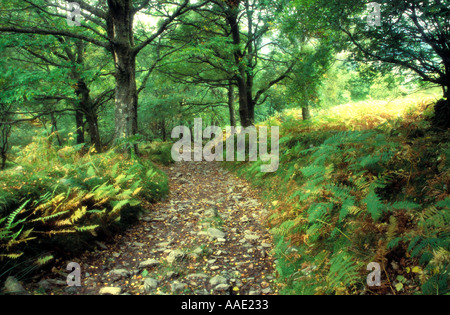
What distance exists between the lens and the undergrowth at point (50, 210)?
3318 mm

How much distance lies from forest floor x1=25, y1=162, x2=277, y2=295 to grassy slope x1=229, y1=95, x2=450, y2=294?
0.53m

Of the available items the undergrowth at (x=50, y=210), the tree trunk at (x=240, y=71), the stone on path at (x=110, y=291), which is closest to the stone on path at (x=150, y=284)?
the stone on path at (x=110, y=291)

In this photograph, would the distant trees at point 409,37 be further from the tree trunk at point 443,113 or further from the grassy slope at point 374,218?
the grassy slope at point 374,218

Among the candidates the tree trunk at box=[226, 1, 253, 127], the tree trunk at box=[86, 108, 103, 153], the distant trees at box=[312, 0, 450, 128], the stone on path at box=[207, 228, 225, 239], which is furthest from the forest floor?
the tree trunk at box=[86, 108, 103, 153]

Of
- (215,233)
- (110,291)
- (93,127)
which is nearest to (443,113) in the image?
(215,233)

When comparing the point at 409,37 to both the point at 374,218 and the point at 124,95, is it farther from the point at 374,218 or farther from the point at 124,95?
the point at 124,95

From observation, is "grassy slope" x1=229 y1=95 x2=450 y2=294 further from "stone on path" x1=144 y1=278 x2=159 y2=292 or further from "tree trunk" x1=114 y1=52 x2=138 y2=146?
"tree trunk" x1=114 y1=52 x2=138 y2=146

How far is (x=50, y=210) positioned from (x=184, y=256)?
222 cm

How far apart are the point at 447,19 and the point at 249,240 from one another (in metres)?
4.87

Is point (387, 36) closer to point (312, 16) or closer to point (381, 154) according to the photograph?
point (312, 16)

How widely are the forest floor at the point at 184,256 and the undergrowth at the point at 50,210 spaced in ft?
0.89

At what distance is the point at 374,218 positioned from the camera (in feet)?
9.30
